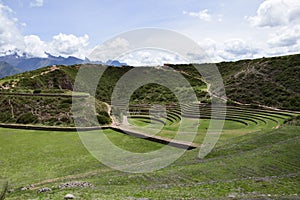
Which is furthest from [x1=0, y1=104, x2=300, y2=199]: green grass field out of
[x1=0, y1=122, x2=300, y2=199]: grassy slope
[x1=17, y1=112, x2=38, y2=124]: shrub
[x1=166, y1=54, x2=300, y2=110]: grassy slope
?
[x1=166, y1=54, x2=300, y2=110]: grassy slope

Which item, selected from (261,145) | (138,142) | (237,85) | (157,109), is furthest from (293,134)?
(237,85)

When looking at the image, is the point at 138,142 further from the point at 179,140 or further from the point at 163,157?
the point at 163,157

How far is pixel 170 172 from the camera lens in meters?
15.0

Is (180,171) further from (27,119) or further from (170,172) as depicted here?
(27,119)

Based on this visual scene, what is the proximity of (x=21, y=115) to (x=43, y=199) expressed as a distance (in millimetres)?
29585

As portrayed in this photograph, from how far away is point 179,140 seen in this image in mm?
24156

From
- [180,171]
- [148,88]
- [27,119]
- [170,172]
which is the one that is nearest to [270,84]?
[148,88]

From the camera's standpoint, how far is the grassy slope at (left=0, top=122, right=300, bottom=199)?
38.0 ft

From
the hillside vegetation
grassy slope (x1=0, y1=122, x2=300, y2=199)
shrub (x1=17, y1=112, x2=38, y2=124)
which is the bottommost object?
grassy slope (x1=0, y1=122, x2=300, y2=199)

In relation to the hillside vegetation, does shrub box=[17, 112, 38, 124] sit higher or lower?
lower

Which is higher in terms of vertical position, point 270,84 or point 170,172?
point 270,84

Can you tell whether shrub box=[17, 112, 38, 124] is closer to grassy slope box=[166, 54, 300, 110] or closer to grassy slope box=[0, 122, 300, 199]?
grassy slope box=[0, 122, 300, 199]

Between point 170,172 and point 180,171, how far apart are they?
0.57 m

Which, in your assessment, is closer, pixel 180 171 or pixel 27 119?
pixel 180 171
